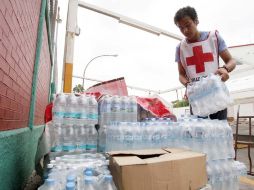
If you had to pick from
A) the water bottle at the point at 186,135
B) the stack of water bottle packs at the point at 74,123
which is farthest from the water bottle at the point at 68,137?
the water bottle at the point at 186,135

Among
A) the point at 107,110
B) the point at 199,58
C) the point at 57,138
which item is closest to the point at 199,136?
the point at 199,58

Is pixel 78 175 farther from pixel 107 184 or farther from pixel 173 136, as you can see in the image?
pixel 173 136

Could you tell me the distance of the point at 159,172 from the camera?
2070 mm

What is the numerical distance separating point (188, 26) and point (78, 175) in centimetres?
266

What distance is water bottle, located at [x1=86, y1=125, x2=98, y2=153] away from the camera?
3664 millimetres

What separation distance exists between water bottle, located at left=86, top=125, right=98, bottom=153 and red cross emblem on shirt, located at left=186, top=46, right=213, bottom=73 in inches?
69.5

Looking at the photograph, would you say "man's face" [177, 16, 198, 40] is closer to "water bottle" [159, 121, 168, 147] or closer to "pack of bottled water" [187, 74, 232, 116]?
"pack of bottled water" [187, 74, 232, 116]

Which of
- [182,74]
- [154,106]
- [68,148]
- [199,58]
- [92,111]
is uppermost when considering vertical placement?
[199,58]

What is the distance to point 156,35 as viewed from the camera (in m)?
7.43

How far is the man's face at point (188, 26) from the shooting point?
375 centimetres

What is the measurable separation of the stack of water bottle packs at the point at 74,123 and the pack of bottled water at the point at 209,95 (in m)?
1.47

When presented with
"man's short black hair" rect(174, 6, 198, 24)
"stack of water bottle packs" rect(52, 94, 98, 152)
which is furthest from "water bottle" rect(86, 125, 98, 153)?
"man's short black hair" rect(174, 6, 198, 24)

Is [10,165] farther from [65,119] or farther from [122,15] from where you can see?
[122,15]

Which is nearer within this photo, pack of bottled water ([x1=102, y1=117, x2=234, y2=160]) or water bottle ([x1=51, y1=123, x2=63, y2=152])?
pack of bottled water ([x1=102, y1=117, x2=234, y2=160])
